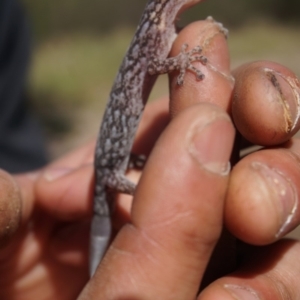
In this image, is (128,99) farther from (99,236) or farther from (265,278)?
(265,278)

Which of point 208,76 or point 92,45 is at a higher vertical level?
point 208,76

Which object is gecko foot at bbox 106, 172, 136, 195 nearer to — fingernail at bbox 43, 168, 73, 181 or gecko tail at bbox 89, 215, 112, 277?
gecko tail at bbox 89, 215, 112, 277

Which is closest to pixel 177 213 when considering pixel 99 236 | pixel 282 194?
pixel 282 194

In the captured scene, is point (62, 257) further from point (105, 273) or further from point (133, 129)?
point (105, 273)

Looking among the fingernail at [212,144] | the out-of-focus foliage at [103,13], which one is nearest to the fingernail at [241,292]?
the fingernail at [212,144]

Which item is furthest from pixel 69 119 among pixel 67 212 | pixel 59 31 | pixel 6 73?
pixel 67 212

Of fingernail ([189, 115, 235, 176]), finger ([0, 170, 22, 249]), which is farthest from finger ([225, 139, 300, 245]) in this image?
finger ([0, 170, 22, 249])
